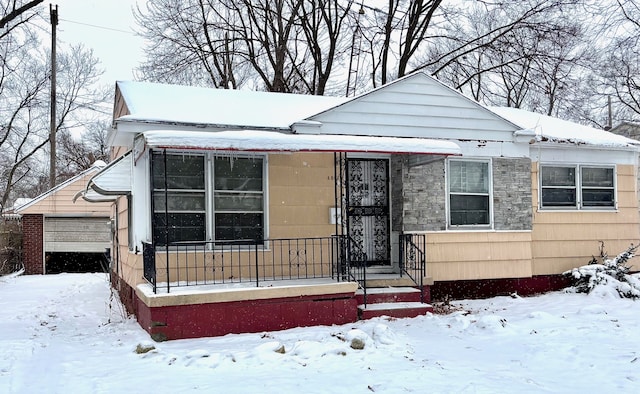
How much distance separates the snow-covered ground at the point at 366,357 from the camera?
17.2 feet

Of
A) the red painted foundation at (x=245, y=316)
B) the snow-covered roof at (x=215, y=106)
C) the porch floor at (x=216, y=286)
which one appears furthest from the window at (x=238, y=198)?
the red painted foundation at (x=245, y=316)

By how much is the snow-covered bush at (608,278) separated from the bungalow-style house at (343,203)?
54 centimetres

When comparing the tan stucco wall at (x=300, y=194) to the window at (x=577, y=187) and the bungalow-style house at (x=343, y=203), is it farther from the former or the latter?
the window at (x=577, y=187)

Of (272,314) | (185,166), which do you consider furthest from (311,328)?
(185,166)

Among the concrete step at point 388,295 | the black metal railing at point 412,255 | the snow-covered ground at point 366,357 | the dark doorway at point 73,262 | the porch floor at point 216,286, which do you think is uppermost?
the black metal railing at point 412,255

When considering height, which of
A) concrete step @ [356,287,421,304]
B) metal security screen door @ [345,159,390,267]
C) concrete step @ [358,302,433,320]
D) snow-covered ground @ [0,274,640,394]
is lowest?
snow-covered ground @ [0,274,640,394]

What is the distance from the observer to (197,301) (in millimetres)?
7223

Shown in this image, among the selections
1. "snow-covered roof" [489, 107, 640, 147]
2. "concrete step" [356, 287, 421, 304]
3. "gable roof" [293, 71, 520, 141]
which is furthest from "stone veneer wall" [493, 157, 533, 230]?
"concrete step" [356, 287, 421, 304]

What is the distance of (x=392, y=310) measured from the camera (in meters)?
8.19

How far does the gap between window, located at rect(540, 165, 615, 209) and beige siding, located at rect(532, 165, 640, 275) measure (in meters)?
0.16

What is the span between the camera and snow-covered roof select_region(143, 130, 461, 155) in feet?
22.9

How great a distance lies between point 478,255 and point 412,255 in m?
1.29

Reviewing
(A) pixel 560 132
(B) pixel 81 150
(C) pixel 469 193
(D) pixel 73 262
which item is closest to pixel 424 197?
(C) pixel 469 193

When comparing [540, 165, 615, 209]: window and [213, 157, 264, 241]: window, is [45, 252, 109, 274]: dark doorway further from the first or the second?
[540, 165, 615, 209]: window
